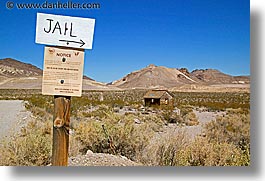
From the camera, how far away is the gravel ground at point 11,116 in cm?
509

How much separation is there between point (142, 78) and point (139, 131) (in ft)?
2.32

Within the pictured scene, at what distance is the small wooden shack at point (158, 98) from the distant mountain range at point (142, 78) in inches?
3.1

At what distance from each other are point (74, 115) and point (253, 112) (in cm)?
216

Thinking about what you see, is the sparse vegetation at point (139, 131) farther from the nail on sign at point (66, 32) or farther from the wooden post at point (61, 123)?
the nail on sign at point (66, 32)

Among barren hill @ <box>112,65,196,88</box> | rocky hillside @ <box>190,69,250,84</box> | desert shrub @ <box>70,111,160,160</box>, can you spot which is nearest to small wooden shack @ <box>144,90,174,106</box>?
barren hill @ <box>112,65,196,88</box>

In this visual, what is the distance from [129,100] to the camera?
5.49 m

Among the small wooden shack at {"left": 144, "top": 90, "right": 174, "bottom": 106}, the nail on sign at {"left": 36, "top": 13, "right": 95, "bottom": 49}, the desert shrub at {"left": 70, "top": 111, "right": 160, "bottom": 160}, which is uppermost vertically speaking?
the nail on sign at {"left": 36, "top": 13, "right": 95, "bottom": 49}

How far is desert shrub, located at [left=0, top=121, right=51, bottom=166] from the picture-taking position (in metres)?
4.87

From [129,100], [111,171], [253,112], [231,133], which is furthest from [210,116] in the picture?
[111,171]

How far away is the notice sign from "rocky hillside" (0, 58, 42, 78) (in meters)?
1.31

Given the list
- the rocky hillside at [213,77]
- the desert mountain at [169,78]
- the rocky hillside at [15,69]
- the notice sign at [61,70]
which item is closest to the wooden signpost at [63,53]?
the notice sign at [61,70]

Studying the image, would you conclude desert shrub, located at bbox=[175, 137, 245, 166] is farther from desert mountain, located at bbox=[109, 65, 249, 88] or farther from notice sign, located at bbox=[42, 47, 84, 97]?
notice sign, located at bbox=[42, 47, 84, 97]

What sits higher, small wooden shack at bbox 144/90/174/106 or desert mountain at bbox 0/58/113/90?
desert mountain at bbox 0/58/113/90

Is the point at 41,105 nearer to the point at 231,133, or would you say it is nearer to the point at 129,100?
the point at 129,100
